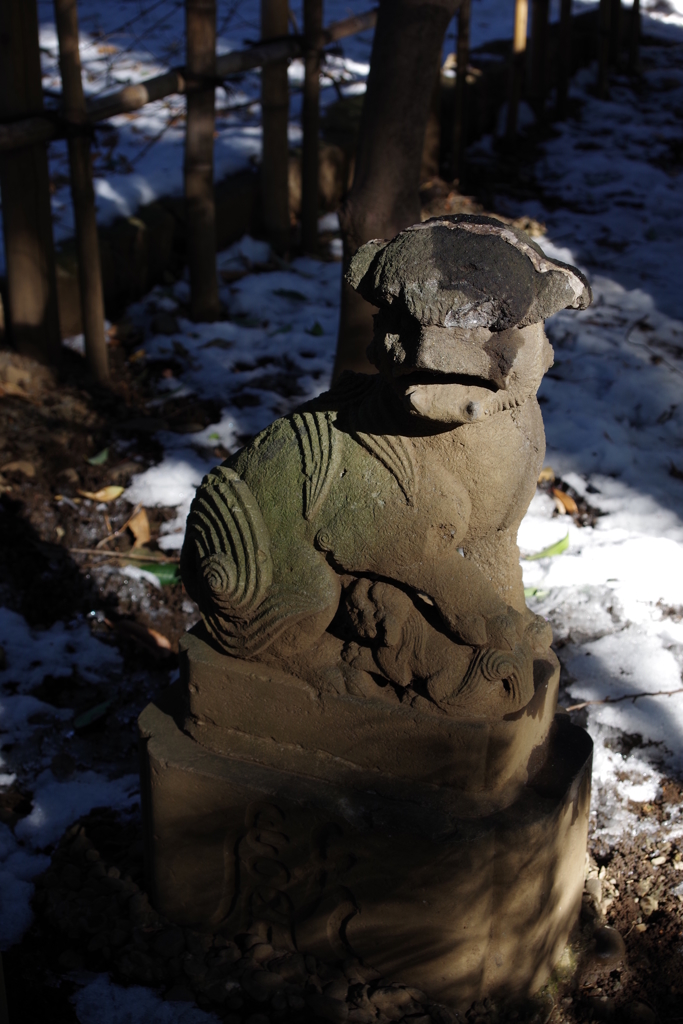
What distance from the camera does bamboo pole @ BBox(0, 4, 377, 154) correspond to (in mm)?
3580

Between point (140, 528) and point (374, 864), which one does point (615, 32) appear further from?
point (374, 864)

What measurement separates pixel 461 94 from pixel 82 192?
3.13 meters

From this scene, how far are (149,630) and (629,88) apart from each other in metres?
7.60

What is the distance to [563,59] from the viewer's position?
7.62m

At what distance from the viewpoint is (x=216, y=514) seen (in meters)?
1.80

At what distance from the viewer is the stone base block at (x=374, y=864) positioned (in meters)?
1.80

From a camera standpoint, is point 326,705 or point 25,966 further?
point 25,966

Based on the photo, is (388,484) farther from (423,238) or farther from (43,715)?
(43,715)

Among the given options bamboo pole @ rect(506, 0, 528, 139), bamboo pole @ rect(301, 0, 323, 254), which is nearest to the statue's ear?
bamboo pole @ rect(301, 0, 323, 254)

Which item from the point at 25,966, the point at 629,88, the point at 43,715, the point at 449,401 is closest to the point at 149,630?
the point at 43,715

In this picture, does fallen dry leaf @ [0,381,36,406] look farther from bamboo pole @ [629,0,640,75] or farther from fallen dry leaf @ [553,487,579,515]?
bamboo pole @ [629,0,640,75]

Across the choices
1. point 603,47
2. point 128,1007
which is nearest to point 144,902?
point 128,1007

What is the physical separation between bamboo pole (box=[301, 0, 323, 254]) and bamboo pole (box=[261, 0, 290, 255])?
0.09m

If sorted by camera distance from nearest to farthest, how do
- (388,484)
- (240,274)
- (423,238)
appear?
(423,238), (388,484), (240,274)
